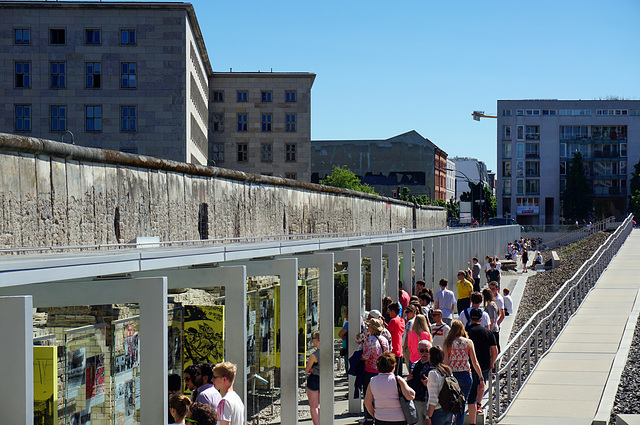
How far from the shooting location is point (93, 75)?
39.5m

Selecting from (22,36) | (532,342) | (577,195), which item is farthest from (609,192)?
(532,342)

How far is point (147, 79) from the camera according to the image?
3931 centimetres

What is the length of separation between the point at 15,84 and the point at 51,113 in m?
2.02

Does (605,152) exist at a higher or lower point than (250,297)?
higher

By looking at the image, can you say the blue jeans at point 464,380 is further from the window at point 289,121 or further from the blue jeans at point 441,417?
the window at point 289,121

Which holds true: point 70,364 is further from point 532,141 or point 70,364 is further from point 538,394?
point 532,141

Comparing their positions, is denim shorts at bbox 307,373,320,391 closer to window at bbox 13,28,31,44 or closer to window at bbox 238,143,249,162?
window at bbox 13,28,31,44

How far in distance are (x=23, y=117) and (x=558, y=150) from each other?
7692cm

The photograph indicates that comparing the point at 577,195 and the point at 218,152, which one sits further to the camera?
the point at 577,195

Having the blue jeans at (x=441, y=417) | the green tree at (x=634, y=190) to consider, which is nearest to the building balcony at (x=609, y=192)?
the green tree at (x=634, y=190)

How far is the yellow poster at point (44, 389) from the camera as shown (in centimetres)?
504

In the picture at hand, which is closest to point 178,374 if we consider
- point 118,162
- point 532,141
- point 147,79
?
point 118,162

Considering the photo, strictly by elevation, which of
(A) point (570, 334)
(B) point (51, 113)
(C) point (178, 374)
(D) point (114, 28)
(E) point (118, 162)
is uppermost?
(D) point (114, 28)

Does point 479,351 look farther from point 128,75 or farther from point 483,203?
point 483,203
